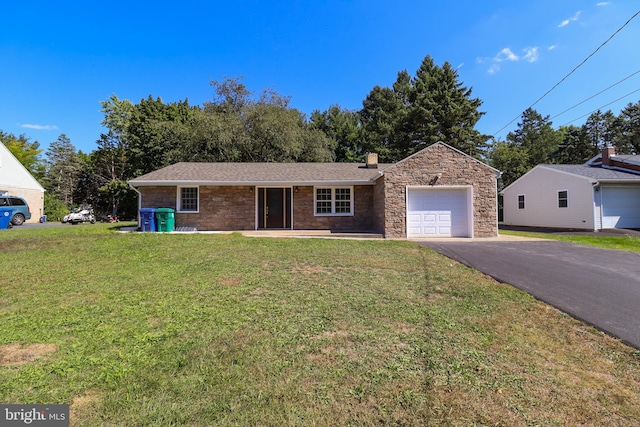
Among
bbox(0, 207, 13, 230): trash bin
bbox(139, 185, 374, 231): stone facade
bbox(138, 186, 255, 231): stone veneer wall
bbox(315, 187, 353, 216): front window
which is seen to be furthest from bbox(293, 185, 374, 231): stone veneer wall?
bbox(0, 207, 13, 230): trash bin

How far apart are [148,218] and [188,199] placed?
71.7 inches

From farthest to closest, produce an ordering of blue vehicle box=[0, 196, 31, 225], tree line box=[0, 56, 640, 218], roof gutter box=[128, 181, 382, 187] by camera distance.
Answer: tree line box=[0, 56, 640, 218]
blue vehicle box=[0, 196, 31, 225]
roof gutter box=[128, 181, 382, 187]

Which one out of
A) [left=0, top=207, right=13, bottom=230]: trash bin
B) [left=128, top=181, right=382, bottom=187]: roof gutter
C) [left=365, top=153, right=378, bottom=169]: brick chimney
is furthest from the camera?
[left=365, top=153, right=378, bottom=169]: brick chimney

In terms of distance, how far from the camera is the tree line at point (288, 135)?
23.8 metres

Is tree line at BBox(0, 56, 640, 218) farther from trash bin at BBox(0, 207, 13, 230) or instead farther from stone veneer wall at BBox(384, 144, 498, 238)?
stone veneer wall at BBox(384, 144, 498, 238)

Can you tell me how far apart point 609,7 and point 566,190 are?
10264mm

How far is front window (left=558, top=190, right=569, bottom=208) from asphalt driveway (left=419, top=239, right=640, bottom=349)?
9387 mm

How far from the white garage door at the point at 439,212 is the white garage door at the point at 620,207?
923 centimetres

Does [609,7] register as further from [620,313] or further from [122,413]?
[122,413]

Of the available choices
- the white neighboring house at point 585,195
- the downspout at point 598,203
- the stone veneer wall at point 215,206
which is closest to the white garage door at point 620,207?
the white neighboring house at point 585,195

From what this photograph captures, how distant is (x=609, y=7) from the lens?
898 cm

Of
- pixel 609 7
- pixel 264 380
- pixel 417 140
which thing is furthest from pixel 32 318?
pixel 417 140

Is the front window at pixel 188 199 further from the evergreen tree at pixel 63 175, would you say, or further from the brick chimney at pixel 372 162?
the evergreen tree at pixel 63 175

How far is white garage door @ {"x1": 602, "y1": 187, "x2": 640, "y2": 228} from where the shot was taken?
14844 mm
